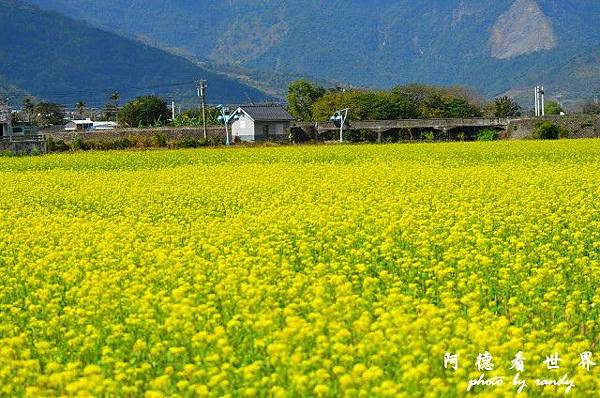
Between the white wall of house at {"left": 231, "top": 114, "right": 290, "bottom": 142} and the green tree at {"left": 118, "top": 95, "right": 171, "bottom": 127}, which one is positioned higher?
the green tree at {"left": 118, "top": 95, "right": 171, "bottom": 127}

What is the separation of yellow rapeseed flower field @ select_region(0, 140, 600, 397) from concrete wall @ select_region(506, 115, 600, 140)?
55920 millimetres

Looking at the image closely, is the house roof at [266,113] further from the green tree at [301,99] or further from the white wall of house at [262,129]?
the green tree at [301,99]

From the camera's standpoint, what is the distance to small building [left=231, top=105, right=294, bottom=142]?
79688 millimetres

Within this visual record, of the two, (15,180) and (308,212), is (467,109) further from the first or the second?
(308,212)

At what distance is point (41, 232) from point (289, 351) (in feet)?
29.2

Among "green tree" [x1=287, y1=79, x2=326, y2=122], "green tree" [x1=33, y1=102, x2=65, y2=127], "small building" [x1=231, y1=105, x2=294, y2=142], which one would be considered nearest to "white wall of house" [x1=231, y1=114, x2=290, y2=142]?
"small building" [x1=231, y1=105, x2=294, y2=142]

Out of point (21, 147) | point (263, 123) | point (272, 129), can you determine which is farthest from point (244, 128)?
point (21, 147)

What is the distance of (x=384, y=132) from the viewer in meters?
85.1

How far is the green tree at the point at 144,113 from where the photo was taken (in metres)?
118

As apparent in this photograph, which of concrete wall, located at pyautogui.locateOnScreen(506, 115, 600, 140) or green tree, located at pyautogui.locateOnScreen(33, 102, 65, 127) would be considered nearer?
concrete wall, located at pyautogui.locateOnScreen(506, 115, 600, 140)

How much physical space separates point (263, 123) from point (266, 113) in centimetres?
129

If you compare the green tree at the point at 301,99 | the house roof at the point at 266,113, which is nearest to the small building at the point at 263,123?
the house roof at the point at 266,113

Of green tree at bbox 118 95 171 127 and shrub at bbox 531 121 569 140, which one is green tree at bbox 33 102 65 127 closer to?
green tree at bbox 118 95 171 127

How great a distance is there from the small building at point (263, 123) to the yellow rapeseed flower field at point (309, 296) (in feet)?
196
